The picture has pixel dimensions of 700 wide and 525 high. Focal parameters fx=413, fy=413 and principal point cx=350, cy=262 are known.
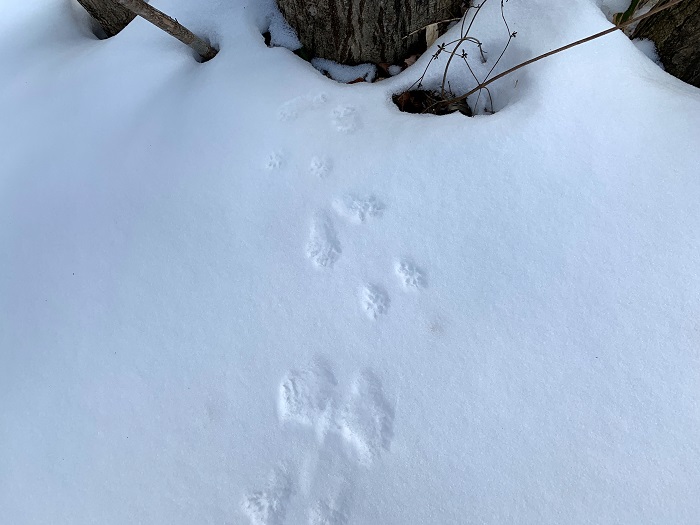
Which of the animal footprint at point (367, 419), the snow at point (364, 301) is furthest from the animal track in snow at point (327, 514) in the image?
the animal footprint at point (367, 419)

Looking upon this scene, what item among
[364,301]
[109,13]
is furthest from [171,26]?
[364,301]

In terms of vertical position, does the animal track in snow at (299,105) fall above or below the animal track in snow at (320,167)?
above

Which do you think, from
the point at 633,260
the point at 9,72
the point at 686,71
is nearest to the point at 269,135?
the point at 633,260

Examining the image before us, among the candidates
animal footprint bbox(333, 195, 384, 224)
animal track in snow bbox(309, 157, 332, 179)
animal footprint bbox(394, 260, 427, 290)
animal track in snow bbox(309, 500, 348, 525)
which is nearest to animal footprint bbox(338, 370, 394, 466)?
animal track in snow bbox(309, 500, 348, 525)

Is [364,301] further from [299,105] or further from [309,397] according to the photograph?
[299,105]

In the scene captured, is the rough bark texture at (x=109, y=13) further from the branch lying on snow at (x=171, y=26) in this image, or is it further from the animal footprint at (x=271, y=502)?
the animal footprint at (x=271, y=502)

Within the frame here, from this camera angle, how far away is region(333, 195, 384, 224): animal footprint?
1095 millimetres

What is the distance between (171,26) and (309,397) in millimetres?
1120

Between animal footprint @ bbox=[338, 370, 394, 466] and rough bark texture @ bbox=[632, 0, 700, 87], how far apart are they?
133cm

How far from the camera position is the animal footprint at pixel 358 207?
1095 millimetres

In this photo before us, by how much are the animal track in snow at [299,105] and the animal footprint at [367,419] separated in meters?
0.76

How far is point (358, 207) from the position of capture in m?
1.10

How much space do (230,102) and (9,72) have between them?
95cm

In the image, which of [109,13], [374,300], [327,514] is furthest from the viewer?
[109,13]
